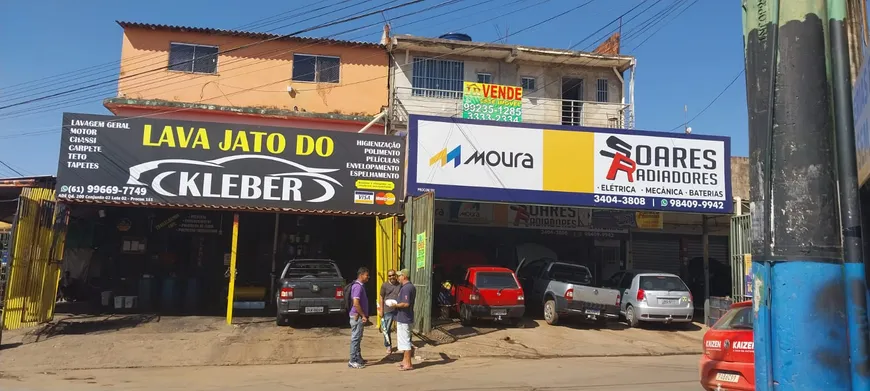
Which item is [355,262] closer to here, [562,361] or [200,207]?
[200,207]

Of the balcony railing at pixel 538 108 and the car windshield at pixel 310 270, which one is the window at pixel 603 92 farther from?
the car windshield at pixel 310 270

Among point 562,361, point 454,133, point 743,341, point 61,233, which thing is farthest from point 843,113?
point 61,233

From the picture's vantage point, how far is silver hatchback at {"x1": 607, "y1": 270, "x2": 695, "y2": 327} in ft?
57.7

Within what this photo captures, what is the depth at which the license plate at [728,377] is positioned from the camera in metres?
7.11

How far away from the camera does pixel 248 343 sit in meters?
13.8

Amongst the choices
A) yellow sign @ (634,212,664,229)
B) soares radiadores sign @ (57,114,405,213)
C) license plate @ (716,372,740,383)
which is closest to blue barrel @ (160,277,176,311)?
soares radiadores sign @ (57,114,405,213)

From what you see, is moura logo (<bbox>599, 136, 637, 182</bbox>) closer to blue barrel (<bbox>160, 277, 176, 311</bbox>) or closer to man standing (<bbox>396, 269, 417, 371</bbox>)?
man standing (<bbox>396, 269, 417, 371</bbox>)

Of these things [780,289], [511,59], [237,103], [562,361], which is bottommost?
[562,361]

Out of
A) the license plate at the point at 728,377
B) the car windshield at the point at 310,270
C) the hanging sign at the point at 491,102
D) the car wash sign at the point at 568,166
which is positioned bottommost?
the license plate at the point at 728,377

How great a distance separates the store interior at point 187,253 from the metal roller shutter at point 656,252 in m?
10.8

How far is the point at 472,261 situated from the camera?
21969 mm

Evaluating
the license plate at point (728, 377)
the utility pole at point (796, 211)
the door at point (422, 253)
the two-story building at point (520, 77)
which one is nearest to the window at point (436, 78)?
the two-story building at point (520, 77)

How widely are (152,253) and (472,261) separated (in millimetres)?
10693

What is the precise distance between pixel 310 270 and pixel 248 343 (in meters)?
3.17
